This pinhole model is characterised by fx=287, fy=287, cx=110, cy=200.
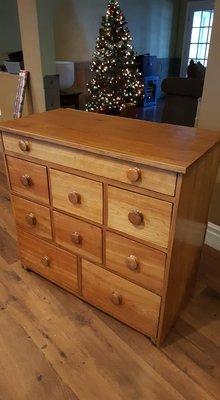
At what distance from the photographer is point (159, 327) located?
127cm

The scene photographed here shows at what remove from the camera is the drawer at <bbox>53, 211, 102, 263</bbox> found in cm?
127

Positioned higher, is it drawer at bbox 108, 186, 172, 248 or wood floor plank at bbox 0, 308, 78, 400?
drawer at bbox 108, 186, 172, 248

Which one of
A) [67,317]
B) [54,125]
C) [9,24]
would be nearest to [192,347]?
[67,317]

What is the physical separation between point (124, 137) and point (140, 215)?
326 mm

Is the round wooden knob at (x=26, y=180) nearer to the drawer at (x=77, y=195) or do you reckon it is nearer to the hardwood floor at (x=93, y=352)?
the drawer at (x=77, y=195)

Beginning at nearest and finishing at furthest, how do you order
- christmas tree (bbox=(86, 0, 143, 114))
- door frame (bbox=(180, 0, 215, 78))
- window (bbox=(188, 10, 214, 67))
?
christmas tree (bbox=(86, 0, 143, 114))
door frame (bbox=(180, 0, 215, 78))
window (bbox=(188, 10, 214, 67))

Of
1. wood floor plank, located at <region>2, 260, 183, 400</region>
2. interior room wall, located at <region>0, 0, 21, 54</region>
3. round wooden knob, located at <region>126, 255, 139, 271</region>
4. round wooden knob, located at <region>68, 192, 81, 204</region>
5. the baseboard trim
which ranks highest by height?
interior room wall, located at <region>0, 0, 21, 54</region>

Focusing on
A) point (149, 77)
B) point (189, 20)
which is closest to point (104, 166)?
point (149, 77)

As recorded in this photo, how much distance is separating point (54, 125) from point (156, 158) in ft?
1.95

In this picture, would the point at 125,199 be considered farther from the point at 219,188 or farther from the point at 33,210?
the point at 219,188

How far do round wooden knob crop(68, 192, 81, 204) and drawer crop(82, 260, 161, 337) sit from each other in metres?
0.33

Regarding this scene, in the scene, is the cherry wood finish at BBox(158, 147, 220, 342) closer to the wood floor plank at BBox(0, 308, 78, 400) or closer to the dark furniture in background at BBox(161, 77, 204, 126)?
the wood floor plank at BBox(0, 308, 78, 400)

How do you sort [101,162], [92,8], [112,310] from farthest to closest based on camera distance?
[92,8]
[112,310]
[101,162]

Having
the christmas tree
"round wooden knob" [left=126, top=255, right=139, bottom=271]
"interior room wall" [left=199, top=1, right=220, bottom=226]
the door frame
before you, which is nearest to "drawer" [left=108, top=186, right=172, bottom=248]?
"round wooden knob" [left=126, top=255, right=139, bottom=271]
